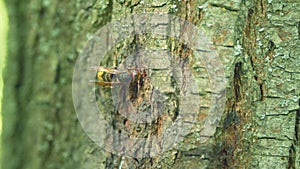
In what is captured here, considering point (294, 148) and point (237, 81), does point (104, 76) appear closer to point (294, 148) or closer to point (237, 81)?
point (237, 81)

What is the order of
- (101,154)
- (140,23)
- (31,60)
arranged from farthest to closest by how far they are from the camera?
(140,23) → (101,154) → (31,60)

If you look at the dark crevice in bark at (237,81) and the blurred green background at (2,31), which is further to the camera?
the dark crevice in bark at (237,81)

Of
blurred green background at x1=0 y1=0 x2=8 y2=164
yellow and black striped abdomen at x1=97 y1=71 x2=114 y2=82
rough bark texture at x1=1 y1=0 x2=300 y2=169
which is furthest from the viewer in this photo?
rough bark texture at x1=1 y1=0 x2=300 y2=169

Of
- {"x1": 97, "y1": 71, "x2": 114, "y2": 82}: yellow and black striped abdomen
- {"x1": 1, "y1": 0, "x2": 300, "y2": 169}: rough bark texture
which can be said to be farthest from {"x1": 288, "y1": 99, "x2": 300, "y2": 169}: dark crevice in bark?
{"x1": 97, "y1": 71, "x2": 114, "y2": 82}: yellow and black striped abdomen

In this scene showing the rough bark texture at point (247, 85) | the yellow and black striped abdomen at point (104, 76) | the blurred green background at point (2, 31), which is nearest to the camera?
the blurred green background at point (2, 31)

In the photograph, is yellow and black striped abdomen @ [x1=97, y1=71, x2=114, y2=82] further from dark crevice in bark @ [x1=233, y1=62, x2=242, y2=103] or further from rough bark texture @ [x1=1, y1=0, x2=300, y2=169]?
dark crevice in bark @ [x1=233, y1=62, x2=242, y2=103]

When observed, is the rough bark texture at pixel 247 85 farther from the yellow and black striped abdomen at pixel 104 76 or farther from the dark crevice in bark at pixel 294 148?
the yellow and black striped abdomen at pixel 104 76

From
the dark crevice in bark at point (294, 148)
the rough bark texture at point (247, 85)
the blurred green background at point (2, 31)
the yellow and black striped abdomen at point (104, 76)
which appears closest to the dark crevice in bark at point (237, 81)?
the rough bark texture at point (247, 85)

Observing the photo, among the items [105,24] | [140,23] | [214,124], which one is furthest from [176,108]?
[105,24]

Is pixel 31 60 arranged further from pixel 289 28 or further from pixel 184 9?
pixel 289 28

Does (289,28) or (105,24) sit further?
(289,28)

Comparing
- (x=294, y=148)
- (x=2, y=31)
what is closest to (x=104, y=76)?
(x=2, y=31)
